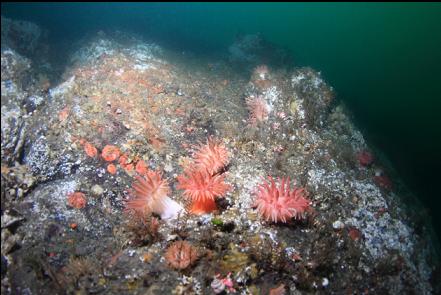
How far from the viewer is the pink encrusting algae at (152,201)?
15.4 feet

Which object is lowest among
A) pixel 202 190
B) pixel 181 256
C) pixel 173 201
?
pixel 181 256

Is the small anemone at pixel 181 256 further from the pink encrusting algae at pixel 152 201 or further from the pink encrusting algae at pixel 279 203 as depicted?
the pink encrusting algae at pixel 279 203

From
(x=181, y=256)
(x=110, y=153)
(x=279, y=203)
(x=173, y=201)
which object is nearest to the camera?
(x=181, y=256)

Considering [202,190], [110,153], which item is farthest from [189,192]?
[110,153]

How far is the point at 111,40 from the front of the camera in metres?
10.5

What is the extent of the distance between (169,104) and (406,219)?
551cm

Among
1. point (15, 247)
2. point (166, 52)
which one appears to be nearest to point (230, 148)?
point (15, 247)

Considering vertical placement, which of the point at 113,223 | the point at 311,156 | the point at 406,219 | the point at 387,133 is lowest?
the point at 387,133

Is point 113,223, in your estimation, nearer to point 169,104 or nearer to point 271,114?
point 169,104

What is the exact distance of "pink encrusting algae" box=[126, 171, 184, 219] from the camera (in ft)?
15.4

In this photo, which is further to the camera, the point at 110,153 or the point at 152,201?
the point at 110,153

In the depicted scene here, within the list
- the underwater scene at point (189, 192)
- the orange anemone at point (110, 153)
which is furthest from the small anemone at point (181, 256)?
the orange anemone at point (110, 153)

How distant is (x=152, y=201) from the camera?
4.70m

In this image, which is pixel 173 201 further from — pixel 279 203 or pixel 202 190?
pixel 279 203
